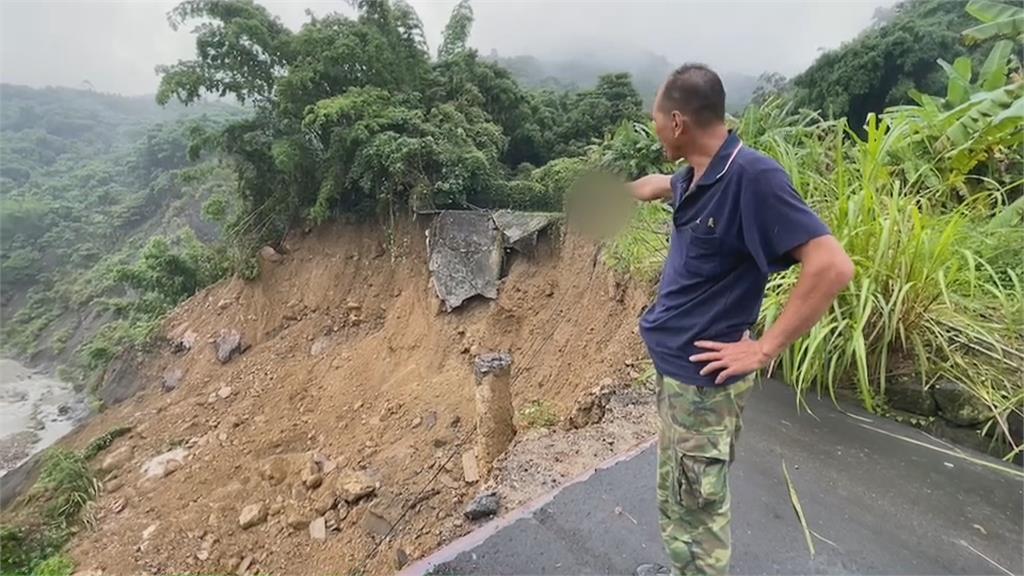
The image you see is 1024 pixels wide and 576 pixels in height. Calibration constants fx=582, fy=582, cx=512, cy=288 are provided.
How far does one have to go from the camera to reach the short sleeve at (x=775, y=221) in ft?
4.36

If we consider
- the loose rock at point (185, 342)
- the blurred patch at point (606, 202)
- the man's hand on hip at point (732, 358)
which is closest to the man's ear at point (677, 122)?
the man's hand on hip at point (732, 358)

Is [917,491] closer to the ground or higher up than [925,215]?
closer to the ground

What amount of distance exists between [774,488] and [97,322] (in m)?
25.3

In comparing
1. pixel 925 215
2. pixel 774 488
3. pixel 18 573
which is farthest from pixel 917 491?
pixel 18 573

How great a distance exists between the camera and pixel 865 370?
Result: 2957mm

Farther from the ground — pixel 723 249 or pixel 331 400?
pixel 723 249

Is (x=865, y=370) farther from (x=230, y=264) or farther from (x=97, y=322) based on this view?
(x=97, y=322)

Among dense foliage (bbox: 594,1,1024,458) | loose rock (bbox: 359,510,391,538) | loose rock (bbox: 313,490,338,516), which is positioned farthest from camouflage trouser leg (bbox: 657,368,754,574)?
loose rock (bbox: 313,490,338,516)

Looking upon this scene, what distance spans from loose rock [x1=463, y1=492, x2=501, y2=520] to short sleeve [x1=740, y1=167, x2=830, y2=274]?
166cm

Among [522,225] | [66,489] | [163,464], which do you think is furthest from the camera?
[522,225]

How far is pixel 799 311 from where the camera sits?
138 cm

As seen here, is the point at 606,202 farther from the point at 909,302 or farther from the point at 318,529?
the point at 318,529

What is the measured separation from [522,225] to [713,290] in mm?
6523

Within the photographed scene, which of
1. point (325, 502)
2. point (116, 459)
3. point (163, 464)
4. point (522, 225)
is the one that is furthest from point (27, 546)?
point (522, 225)
